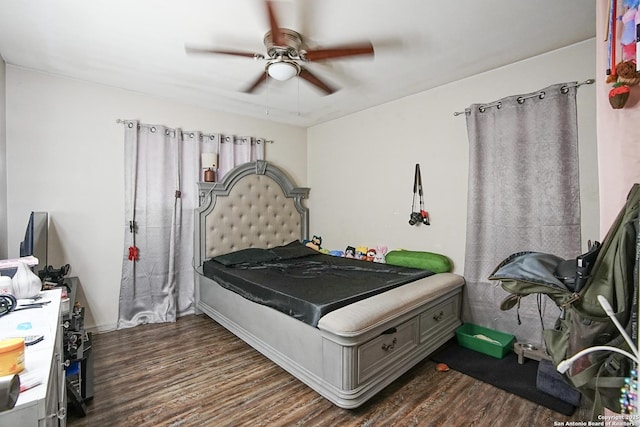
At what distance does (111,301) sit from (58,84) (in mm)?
2113

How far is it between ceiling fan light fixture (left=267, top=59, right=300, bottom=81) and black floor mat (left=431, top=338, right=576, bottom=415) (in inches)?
97.9

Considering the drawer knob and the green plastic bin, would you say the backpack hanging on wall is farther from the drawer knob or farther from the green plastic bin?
the green plastic bin

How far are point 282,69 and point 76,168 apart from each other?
2.25 m

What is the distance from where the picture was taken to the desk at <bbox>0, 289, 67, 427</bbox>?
0.73 meters

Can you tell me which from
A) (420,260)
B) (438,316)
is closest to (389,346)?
(438,316)

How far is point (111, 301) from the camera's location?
10.0 ft

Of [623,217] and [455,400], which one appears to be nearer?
[623,217]

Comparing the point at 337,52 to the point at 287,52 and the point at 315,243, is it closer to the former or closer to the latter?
the point at 287,52

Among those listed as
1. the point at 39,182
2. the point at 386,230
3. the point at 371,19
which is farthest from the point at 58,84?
the point at 386,230

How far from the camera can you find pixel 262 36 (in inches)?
82.7

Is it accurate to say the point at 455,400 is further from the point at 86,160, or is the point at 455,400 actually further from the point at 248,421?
the point at 86,160

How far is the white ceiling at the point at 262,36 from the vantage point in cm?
180

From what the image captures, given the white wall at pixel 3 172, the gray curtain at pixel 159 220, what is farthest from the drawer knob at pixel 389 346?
the white wall at pixel 3 172

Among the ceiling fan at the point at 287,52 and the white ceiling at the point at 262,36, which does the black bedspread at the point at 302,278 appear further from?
the white ceiling at the point at 262,36
